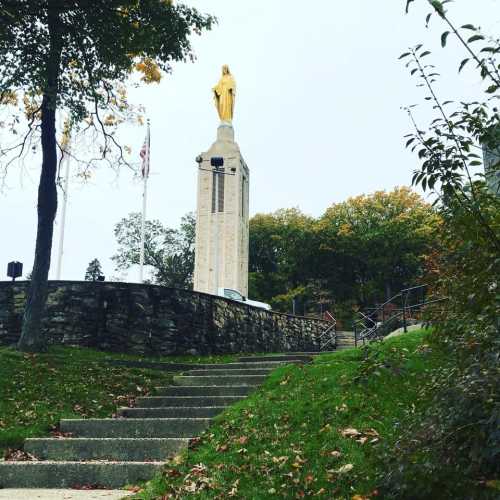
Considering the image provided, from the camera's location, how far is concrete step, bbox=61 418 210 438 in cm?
723

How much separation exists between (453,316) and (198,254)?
31704 millimetres

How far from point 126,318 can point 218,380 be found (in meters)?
5.10

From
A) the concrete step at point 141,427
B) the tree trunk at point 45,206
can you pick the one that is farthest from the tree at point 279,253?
the concrete step at point 141,427

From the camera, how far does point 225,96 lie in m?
36.4

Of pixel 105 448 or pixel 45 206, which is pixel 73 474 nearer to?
pixel 105 448

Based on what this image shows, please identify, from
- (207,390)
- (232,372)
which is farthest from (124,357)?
(207,390)

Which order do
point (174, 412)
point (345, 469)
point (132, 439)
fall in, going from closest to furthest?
1. point (345, 469)
2. point (132, 439)
3. point (174, 412)

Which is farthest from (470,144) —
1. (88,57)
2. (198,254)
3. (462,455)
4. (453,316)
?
(198,254)

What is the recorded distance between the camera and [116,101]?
556 inches

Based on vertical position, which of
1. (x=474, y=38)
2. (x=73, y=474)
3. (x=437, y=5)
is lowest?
(x=73, y=474)

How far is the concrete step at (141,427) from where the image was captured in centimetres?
723

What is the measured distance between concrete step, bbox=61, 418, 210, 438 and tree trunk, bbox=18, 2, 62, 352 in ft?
15.9

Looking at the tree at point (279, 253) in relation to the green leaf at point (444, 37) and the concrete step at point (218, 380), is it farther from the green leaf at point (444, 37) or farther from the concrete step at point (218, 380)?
the green leaf at point (444, 37)

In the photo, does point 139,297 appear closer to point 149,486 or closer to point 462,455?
point 149,486
